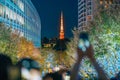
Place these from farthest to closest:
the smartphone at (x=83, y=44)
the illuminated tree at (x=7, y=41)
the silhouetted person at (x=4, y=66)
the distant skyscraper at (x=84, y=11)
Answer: the distant skyscraper at (x=84, y=11) → the illuminated tree at (x=7, y=41) → the silhouetted person at (x=4, y=66) → the smartphone at (x=83, y=44)

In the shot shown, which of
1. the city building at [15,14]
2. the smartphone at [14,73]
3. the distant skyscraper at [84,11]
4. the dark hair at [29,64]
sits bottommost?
the smartphone at [14,73]

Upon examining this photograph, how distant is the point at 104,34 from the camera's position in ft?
98.7

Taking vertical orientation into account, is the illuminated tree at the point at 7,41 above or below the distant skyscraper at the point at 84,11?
below

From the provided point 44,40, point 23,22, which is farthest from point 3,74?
point 44,40

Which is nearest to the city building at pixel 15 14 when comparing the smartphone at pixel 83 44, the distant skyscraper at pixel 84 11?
the smartphone at pixel 83 44

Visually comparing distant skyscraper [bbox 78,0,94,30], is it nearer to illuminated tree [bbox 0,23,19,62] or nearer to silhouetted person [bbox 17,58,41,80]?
illuminated tree [bbox 0,23,19,62]

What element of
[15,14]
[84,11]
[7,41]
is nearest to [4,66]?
[7,41]

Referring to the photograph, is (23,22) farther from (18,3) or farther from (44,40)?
(44,40)

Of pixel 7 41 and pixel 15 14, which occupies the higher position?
pixel 15 14

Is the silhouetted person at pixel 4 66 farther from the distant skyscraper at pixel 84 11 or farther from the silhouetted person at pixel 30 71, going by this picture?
Answer: the distant skyscraper at pixel 84 11

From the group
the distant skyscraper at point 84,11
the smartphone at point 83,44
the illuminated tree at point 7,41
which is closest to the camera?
the smartphone at point 83,44

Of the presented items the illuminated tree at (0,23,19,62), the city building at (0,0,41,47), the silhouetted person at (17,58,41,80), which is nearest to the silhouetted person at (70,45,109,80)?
the silhouetted person at (17,58,41,80)

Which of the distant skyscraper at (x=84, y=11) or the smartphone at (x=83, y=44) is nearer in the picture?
the smartphone at (x=83, y=44)

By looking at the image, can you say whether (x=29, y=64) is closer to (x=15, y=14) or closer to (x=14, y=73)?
(x=14, y=73)
